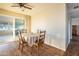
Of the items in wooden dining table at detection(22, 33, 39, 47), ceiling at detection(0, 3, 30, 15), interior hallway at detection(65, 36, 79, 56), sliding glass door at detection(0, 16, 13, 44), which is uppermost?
ceiling at detection(0, 3, 30, 15)

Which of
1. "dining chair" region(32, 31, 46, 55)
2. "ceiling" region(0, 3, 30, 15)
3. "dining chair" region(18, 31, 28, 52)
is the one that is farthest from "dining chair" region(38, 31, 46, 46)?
"ceiling" region(0, 3, 30, 15)

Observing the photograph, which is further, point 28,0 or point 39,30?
point 39,30

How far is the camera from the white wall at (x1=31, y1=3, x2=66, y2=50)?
2.15 meters

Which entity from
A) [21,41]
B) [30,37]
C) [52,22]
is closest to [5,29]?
[21,41]

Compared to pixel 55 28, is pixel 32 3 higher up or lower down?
higher up

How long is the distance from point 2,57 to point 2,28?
27.0 inches

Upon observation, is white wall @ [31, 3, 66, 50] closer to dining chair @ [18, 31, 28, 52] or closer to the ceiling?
the ceiling

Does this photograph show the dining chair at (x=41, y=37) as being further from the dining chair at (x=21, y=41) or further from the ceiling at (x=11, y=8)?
the ceiling at (x=11, y=8)

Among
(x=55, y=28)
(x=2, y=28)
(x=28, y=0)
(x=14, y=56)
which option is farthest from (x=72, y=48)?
(x=2, y=28)

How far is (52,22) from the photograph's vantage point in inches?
87.4

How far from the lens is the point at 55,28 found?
2.23 m

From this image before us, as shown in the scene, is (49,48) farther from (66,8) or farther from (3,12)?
(3,12)

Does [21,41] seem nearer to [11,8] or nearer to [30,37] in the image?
[30,37]

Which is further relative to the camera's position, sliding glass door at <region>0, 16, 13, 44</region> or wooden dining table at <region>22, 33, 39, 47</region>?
wooden dining table at <region>22, 33, 39, 47</region>
